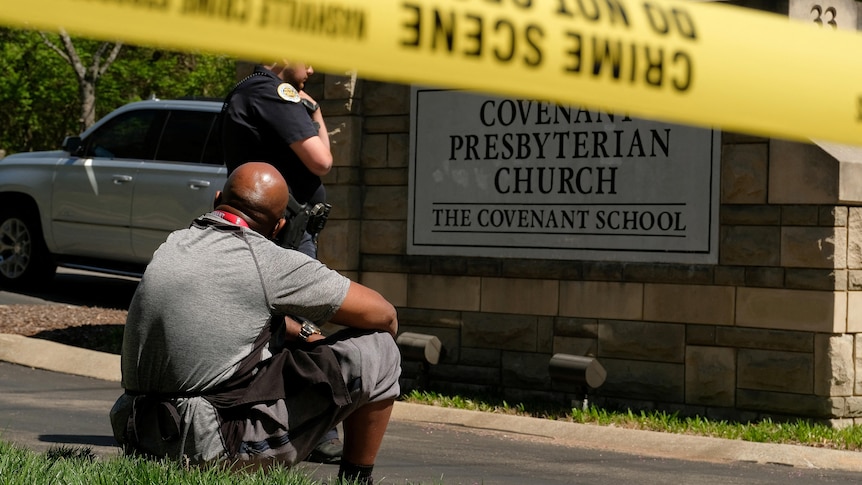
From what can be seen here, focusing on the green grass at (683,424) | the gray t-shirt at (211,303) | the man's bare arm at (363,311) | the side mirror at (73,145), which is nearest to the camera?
the gray t-shirt at (211,303)

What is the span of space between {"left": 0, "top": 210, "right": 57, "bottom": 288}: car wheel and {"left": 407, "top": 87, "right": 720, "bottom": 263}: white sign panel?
526 centimetres

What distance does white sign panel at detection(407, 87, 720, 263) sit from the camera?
8234 millimetres

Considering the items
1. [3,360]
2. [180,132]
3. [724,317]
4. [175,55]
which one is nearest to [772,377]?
[724,317]

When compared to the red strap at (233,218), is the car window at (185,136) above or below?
above

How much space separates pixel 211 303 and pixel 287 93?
177 centimetres

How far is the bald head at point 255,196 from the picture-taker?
4359 mm

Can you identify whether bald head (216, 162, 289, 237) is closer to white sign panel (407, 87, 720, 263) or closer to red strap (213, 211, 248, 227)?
red strap (213, 211, 248, 227)

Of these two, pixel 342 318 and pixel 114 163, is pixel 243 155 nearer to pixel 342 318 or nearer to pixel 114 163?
pixel 342 318

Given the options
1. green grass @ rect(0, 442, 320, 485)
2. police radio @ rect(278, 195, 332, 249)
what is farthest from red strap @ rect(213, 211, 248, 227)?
police radio @ rect(278, 195, 332, 249)

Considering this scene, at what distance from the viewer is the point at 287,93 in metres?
5.72

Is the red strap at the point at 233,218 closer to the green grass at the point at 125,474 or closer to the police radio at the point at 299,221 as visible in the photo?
the green grass at the point at 125,474

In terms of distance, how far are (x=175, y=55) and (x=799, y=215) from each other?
31.5 metres

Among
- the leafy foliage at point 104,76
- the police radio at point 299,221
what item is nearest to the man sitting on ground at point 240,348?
the police radio at point 299,221

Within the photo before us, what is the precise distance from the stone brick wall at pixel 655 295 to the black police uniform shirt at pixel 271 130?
319 centimetres
